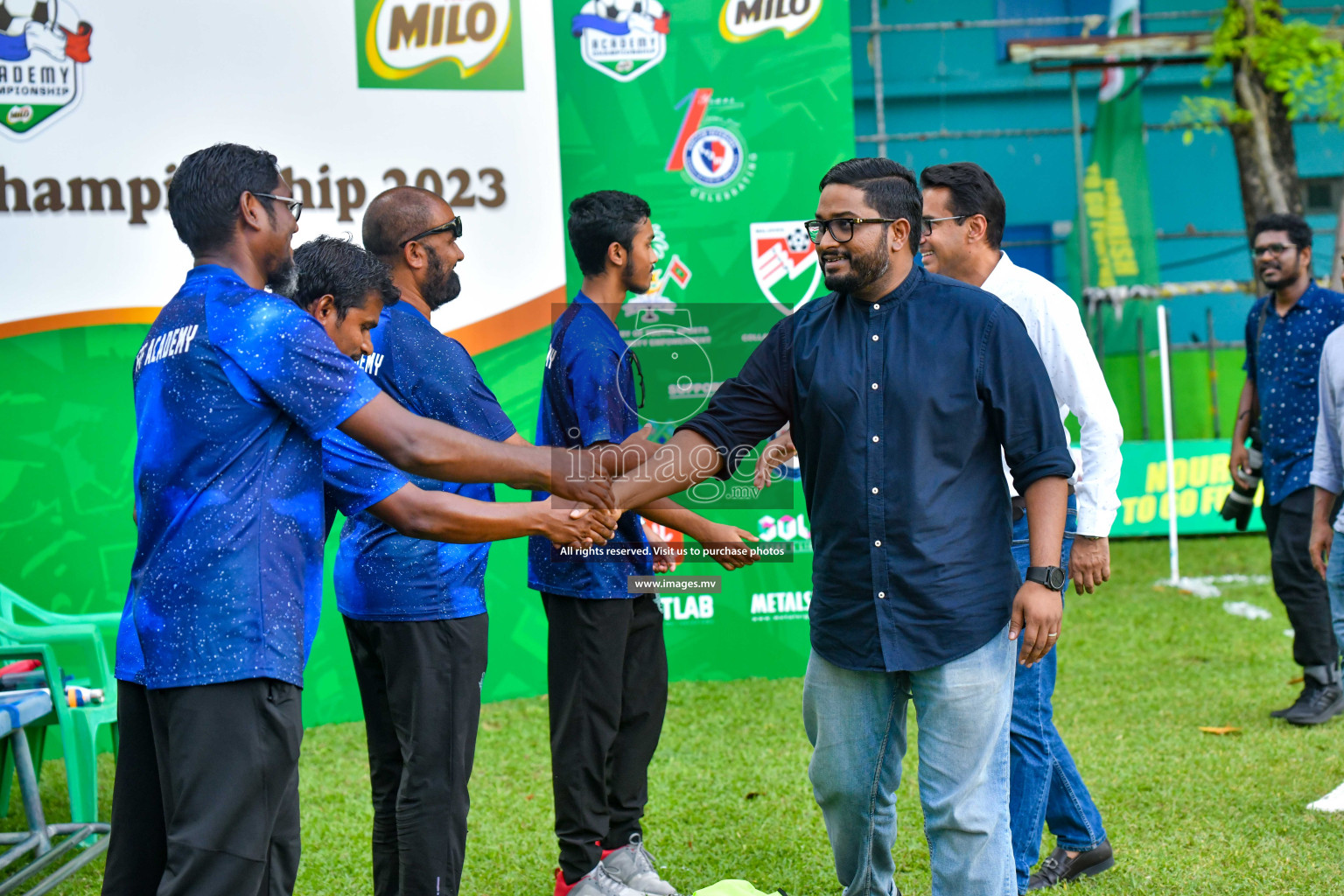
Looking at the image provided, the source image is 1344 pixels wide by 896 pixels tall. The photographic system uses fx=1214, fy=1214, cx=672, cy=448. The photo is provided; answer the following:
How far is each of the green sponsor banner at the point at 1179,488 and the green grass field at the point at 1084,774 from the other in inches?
138

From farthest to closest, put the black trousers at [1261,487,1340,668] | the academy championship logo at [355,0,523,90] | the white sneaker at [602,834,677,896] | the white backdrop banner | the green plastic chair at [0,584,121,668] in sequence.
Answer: the academy championship logo at [355,0,523,90] < the white backdrop banner < the black trousers at [1261,487,1340,668] < the green plastic chair at [0,584,121,668] < the white sneaker at [602,834,677,896]

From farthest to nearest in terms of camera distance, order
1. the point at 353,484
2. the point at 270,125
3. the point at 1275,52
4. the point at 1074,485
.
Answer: the point at 1275,52 → the point at 270,125 → the point at 1074,485 → the point at 353,484

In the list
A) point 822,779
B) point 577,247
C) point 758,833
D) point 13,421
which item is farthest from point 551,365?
point 13,421

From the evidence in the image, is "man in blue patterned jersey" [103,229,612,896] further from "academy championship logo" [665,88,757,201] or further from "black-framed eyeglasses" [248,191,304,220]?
"academy championship logo" [665,88,757,201]

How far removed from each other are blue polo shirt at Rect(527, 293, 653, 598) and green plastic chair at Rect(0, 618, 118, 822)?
1.69 meters

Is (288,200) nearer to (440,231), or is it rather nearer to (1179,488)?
(440,231)

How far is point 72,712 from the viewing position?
4.68 m

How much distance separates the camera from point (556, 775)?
3.94 m

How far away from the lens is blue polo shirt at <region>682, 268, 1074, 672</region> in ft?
9.48

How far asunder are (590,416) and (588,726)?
1.00 metres

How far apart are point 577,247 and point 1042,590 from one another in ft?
6.64

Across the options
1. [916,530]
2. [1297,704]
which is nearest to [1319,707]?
[1297,704]

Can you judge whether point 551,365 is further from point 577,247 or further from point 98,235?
point 98,235

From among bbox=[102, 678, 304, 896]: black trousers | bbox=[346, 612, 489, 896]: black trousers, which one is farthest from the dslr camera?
bbox=[102, 678, 304, 896]: black trousers
